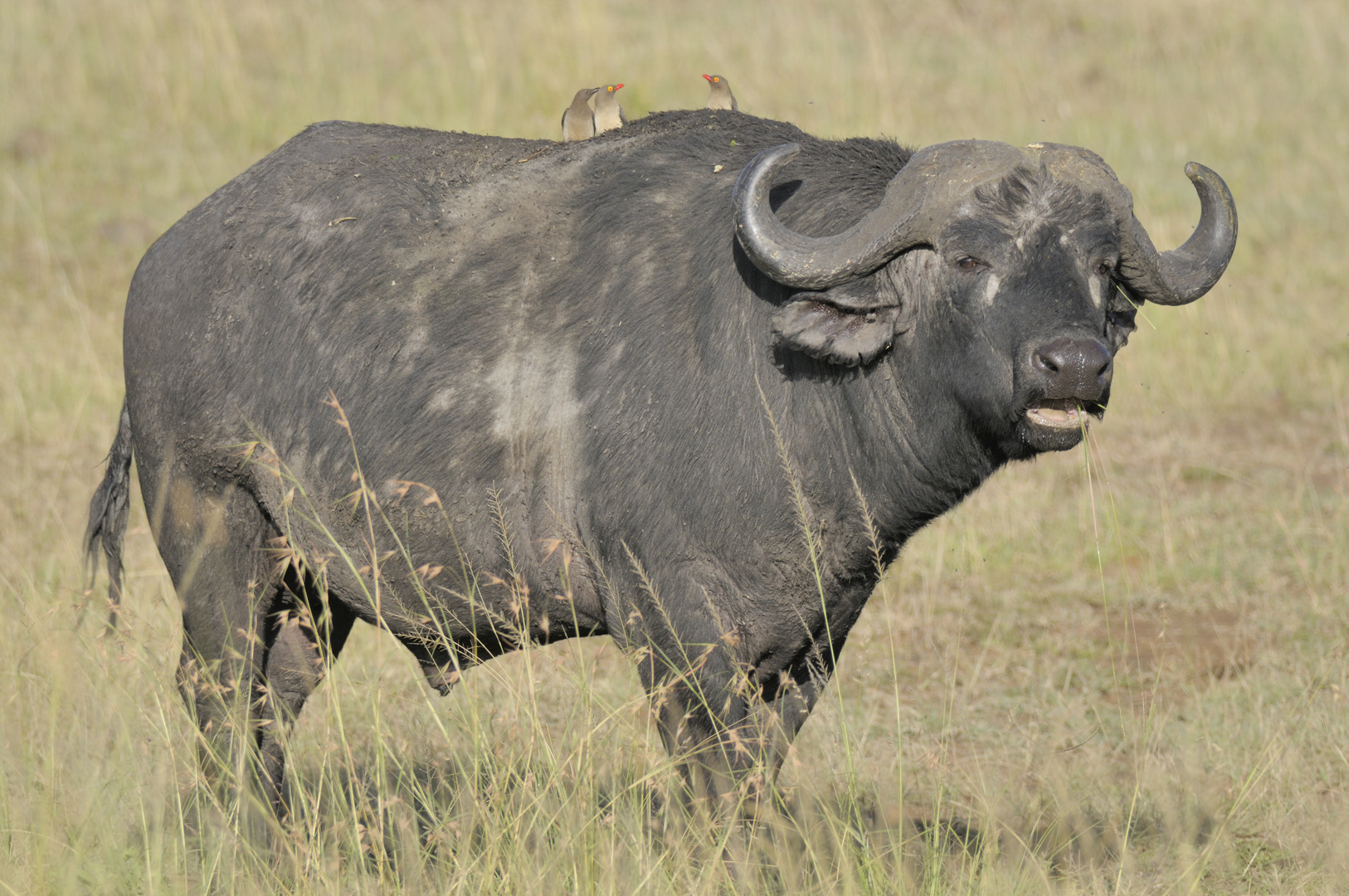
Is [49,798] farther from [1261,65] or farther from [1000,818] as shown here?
[1261,65]

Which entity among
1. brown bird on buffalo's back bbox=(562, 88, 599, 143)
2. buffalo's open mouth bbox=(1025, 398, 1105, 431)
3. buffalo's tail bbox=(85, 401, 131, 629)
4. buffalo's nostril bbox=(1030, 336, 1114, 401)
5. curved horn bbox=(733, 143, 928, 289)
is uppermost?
brown bird on buffalo's back bbox=(562, 88, 599, 143)

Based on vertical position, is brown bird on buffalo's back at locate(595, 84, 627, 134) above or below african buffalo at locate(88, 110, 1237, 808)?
above

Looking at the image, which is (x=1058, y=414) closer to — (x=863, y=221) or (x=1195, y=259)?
(x=863, y=221)

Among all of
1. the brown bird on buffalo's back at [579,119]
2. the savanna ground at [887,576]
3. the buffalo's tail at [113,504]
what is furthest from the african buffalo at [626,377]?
the brown bird on buffalo's back at [579,119]

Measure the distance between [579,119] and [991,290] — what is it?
419 cm

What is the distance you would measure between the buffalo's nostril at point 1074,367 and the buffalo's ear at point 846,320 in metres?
0.52

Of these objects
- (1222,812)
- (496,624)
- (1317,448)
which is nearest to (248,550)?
(496,624)

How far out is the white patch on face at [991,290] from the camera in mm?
3834

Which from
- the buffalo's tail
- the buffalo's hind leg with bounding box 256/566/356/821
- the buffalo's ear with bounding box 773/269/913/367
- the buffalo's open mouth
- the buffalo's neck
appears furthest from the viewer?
the buffalo's tail

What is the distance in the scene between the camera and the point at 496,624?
4465 mm

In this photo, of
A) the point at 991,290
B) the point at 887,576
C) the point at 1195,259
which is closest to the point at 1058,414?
the point at 991,290

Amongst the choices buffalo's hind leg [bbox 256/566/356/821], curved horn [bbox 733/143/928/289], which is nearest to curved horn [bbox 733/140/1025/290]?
curved horn [bbox 733/143/928/289]

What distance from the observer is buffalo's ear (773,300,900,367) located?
13.1 feet

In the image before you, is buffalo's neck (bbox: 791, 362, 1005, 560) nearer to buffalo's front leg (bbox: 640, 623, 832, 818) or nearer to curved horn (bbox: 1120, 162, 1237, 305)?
buffalo's front leg (bbox: 640, 623, 832, 818)
